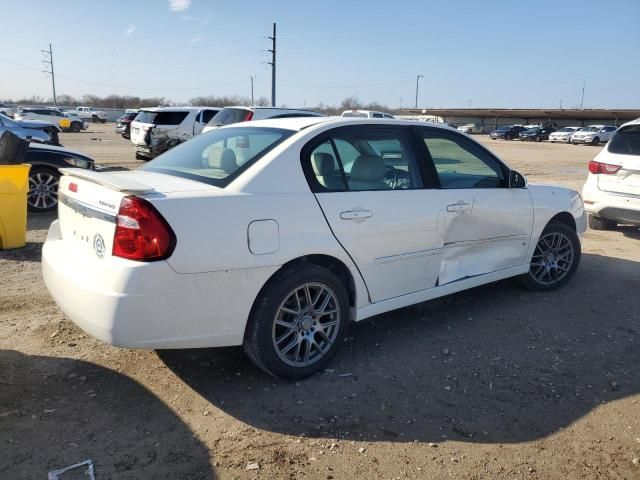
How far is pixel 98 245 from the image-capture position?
2.90 m

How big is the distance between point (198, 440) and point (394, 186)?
2.12 meters

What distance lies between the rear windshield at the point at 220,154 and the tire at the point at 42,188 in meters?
4.86

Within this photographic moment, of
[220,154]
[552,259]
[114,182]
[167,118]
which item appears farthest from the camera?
[167,118]

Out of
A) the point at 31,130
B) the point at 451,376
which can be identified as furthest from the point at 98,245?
the point at 31,130

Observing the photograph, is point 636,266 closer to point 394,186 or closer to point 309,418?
point 394,186

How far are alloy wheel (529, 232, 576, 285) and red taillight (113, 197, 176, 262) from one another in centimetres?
369

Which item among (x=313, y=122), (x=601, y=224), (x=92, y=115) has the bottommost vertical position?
(x=601, y=224)

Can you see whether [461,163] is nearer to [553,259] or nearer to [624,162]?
[553,259]

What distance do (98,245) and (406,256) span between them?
2.03m

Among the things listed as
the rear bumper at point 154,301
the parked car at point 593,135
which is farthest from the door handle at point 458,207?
the parked car at point 593,135

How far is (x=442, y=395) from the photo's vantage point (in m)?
3.28

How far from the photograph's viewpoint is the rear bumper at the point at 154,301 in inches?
107

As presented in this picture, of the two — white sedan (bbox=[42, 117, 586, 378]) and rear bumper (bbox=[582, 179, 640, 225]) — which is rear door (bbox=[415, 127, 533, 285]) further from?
rear bumper (bbox=[582, 179, 640, 225])

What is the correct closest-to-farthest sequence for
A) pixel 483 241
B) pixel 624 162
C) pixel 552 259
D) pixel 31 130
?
pixel 483 241, pixel 552 259, pixel 624 162, pixel 31 130
